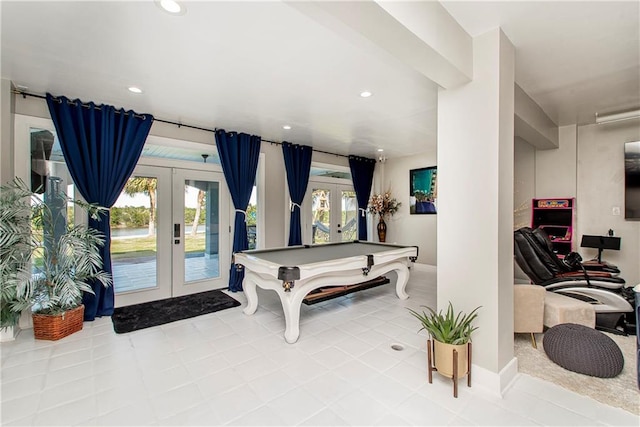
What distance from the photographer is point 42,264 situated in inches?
120

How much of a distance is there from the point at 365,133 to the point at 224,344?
12.6 feet

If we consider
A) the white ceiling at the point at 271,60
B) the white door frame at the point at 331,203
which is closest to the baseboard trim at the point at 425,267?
the white door frame at the point at 331,203

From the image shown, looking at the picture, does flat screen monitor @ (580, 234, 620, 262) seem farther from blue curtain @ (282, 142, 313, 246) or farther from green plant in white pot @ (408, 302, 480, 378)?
blue curtain @ (282, 142, 313, 246)

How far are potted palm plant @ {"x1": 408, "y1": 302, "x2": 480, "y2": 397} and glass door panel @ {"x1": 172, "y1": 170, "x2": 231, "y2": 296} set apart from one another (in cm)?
366

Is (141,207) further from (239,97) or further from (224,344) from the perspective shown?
(224,344)

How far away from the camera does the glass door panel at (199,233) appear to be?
4363 millimetres

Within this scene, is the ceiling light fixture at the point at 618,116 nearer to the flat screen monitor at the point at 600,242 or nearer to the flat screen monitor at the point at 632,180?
the flat screen monitor at the point at 632,180

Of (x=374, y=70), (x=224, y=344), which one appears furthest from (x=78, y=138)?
(x=374, y=70)

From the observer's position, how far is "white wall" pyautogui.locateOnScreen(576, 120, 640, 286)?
3990mm

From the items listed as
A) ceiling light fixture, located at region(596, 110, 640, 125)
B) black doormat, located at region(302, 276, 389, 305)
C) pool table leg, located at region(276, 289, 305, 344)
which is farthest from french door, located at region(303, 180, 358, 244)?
ceiling light fixture, located at region(596, 110, 640, 125)

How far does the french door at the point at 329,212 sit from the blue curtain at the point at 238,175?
1561 millimetres

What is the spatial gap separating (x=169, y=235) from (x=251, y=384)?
2.97 metres

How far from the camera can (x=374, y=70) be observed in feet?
8.68

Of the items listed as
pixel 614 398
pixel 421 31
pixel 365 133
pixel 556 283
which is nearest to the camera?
pixel 421 31
